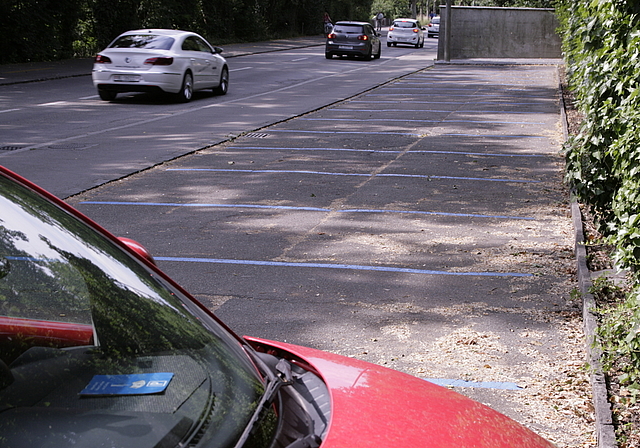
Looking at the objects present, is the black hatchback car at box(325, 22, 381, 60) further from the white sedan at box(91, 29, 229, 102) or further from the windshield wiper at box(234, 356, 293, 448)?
the windshield wiper at box(234, 356, 293, 448)

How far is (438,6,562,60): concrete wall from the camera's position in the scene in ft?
118

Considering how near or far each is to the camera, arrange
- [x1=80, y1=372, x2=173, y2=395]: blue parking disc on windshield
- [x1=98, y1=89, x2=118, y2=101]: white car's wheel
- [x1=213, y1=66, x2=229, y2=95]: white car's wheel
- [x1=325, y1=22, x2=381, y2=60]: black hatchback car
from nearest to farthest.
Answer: [x1=80, y1=372, x2=173, y2=395]: blue parking disc on windshield, [x1=98, y1=89, x2=118, y2=101]: white car's wheel, [x1=213, y1=66, x2=229, y2=95]: white car's wheel, [x1=325, y1=22, x2=381, y2=60]: black hatchback car

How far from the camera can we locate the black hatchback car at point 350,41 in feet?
115

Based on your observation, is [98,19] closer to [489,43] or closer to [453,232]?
[489,43]

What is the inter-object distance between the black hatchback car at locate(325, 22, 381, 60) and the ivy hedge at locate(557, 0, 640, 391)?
91.8 ft

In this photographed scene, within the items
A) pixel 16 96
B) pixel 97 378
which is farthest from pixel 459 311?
pixel 16 96

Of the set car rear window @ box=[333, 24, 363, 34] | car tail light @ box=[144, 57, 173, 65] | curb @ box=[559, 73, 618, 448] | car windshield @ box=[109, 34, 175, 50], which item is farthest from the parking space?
car rear window @ box=[333, 24, 363, 34]

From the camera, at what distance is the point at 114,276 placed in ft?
6.99

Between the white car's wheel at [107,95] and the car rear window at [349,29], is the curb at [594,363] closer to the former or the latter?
the white car's wheel at [107,95]

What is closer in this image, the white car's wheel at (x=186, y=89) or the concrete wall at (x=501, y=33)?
the white car's wheel at (x=186, y=89)

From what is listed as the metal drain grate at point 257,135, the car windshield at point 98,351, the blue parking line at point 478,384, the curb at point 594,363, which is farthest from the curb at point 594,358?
the metal drain grate at point 257,135

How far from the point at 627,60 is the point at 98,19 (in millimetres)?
31444

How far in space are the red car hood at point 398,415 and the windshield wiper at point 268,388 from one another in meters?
0.12

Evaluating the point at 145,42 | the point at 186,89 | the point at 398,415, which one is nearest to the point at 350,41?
the point at 186,89
